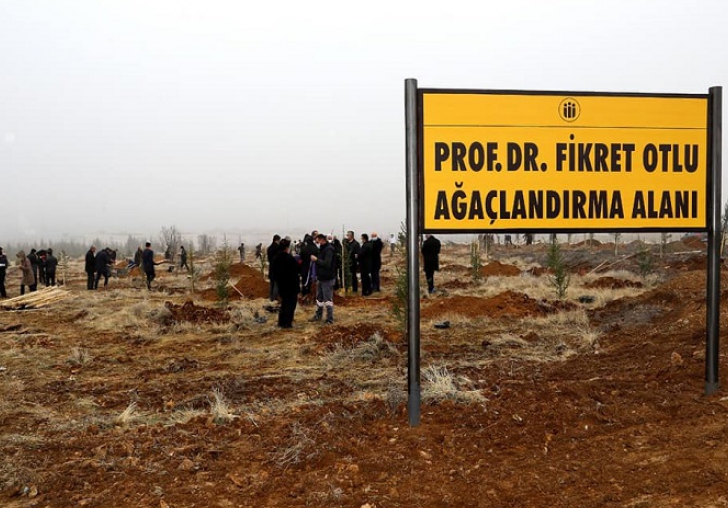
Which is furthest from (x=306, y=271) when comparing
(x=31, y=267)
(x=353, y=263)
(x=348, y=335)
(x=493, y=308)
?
(x=31, y=267)

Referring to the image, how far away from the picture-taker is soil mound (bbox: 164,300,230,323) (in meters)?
12.3

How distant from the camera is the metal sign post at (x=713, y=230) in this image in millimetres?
4953

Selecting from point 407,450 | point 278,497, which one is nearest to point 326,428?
point 407,450

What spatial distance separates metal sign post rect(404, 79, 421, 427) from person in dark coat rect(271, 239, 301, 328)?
6.59 meters

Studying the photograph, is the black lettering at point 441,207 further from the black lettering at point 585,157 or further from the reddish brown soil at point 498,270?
the reddish brown soil at point 498,270

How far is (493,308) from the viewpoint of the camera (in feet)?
Answer: 42.6

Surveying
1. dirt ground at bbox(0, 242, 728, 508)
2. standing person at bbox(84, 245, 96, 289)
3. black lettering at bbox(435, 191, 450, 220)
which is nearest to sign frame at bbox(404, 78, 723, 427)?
black lettering at bbox(435, 191, 450, 220)

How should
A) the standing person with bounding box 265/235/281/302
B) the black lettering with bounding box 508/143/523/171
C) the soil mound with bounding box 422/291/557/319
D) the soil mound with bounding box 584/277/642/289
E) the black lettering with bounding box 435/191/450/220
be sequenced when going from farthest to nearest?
the soil mound with bounding box 584/277/642/289 < the standing person with bounding box 265/235/281/302 < the soil mound with bounding box 422/291/557/319 < the black lettering with bounding box 508/143/523/171 < the black lettering with bounding box 435/191/450/220

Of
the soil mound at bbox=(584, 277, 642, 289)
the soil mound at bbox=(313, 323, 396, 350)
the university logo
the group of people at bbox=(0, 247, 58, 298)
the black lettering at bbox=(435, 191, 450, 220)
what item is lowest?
the soil mound at bbox=(313, 323, 396, 350)

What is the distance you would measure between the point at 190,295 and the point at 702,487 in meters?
17.7

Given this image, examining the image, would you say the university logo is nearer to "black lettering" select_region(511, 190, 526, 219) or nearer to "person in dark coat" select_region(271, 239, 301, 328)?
"black lettering" select_region(511, 190, 526, 219)

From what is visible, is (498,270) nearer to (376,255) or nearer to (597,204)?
(376,255)

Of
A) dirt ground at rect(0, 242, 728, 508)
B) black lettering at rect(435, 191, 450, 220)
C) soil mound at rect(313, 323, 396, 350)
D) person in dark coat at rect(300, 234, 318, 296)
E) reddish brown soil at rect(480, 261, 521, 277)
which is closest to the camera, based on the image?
dirt ground at rect(0, 242, 728, 508)

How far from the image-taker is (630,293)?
1563 cm
